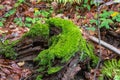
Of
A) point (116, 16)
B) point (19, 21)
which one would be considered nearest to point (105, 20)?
point (116, 16)

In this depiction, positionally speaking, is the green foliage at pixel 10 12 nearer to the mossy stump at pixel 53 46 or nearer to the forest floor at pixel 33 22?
the forest floor at pixel 33 22

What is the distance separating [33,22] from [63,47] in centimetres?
213

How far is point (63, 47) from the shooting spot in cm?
382

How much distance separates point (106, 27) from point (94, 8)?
1.28 m

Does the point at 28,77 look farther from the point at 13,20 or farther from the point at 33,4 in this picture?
the point at 33,4

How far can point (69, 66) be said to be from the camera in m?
3.70

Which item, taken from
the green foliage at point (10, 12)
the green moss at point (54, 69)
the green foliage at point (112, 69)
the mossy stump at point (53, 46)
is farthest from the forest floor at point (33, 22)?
the green moss at point (54, 69)

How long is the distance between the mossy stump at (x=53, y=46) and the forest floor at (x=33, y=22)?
0.26m

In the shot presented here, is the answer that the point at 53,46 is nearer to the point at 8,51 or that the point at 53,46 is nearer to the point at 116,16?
the point at 8,51

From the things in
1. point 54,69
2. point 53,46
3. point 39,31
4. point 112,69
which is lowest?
point 112,69

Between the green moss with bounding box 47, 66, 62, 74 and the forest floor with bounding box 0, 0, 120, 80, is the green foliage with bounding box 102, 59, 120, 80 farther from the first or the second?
the green moss with bounding box 47, 66, 62, 74

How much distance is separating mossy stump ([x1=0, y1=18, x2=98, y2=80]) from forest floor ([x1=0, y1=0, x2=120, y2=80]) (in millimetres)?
258

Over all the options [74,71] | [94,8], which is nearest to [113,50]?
[74,71]

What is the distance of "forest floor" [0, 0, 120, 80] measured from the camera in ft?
13.6
